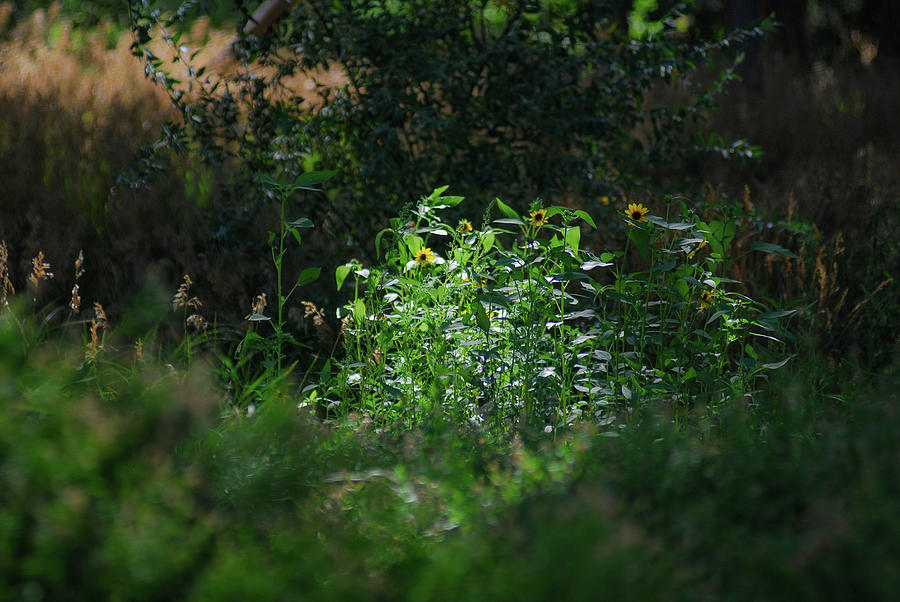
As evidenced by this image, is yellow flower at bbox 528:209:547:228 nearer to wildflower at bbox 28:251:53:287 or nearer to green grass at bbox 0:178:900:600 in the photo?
green grass at bbox 0:178:900:600

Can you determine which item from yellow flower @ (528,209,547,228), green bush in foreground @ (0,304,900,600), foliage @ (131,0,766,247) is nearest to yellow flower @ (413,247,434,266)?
yellow flower @ (528,209,547,228)

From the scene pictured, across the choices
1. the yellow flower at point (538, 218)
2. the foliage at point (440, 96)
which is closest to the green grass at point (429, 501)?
the yellow flower at point (538, 218)

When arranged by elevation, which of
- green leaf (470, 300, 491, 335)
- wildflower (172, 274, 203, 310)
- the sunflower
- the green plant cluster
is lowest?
the sunflower

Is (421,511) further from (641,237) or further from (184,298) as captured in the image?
(184,298)

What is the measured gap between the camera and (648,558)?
5.15 ft

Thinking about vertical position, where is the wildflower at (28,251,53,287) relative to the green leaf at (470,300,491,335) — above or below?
above

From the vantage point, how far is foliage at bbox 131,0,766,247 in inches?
184

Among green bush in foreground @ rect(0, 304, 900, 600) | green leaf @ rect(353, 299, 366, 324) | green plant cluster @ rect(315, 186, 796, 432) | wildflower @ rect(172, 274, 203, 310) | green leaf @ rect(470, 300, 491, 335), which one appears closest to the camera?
green bush in foreground @ rect(0, 304, 900, 600)

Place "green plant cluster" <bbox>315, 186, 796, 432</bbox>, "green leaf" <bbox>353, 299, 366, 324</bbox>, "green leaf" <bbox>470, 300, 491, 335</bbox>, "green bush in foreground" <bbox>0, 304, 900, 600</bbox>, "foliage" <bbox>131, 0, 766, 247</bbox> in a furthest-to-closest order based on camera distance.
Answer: "foliage" <bbox>131, 0, 766, 247</bbox> → "green leaf" <bbox>353, 299, 366, 324</bbox> → "green plant cluster" <bbox>315, 186, 796, 432</bbox> → "green leaf" <bbox>470, 300, 491, 335</bbox> → "green bush in foreground" <bbox>0, 304, 900, 600</bbox>

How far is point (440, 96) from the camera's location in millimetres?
4844

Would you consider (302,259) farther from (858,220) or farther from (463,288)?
(858,220)

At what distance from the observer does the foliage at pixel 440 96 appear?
4.68 metres

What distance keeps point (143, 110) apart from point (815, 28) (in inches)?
553

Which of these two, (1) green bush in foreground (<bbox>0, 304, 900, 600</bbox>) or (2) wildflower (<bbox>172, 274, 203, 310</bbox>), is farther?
(2) wildflower (<bbox>172, 274, 203, 310</bbox>)
